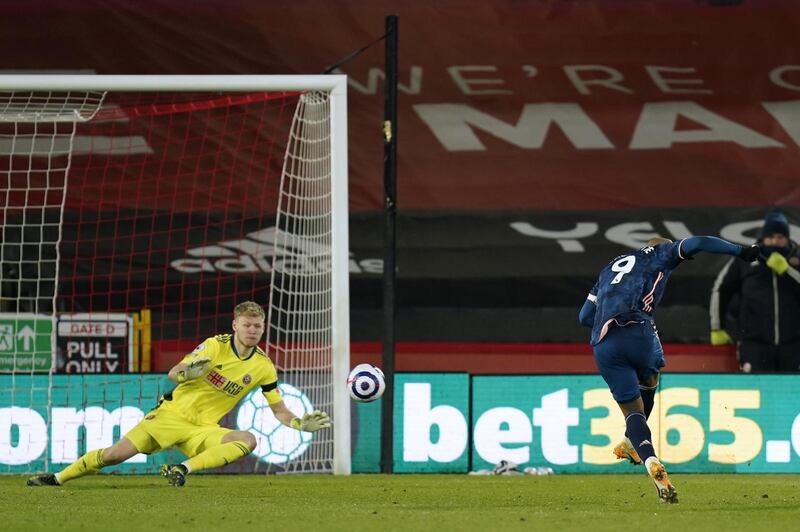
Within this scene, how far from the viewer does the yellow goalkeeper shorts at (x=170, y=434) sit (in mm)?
10523

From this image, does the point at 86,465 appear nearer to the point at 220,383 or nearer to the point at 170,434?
the point at 170,434

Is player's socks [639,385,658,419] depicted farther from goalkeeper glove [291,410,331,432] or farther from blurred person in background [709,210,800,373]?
blurred person in background [709,210,800,373]

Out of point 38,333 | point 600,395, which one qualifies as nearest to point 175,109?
point 38,333

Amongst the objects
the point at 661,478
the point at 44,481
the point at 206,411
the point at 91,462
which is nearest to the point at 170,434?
the point at 206,411

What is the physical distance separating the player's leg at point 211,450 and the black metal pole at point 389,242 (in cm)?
211

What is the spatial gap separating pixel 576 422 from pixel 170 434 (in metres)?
3.64

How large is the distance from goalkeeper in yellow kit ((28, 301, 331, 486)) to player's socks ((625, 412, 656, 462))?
2.50 meters

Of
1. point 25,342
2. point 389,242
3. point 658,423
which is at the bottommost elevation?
point 658,423

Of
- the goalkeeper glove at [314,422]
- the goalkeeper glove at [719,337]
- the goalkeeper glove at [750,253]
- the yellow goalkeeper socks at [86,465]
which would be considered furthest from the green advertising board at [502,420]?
the goalkeeper glove at [750,253]

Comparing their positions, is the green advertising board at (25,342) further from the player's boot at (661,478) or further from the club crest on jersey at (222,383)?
the player's boot at (661,478)

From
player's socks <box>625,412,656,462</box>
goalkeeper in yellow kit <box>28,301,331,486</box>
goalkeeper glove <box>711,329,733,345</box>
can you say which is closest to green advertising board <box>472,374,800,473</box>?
goalkeeper glove <box>711,329,733,345</box>

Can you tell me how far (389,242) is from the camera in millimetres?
12484

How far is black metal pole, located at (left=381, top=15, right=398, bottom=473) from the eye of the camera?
40.7 ft

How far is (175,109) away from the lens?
1301 cm
